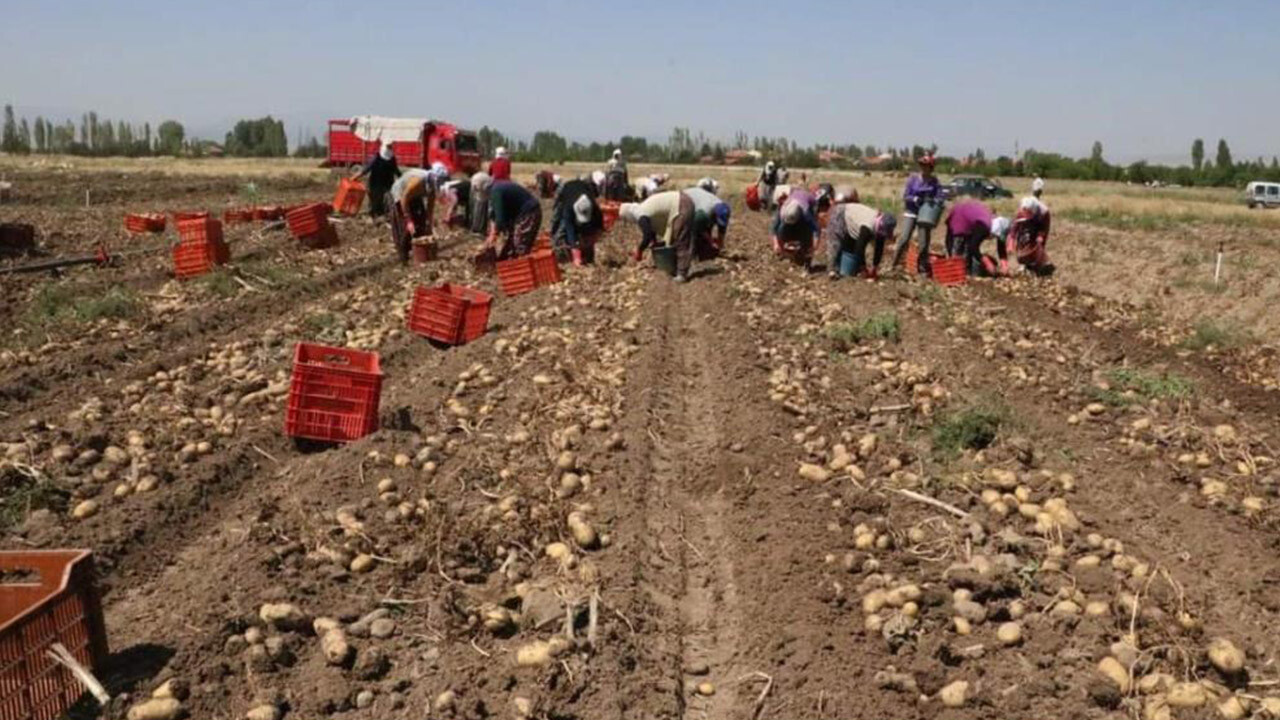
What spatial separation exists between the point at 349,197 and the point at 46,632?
16405mm

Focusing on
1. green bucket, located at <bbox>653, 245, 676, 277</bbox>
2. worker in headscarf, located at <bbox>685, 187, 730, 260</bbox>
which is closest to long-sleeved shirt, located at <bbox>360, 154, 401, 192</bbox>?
worker in headscarf, located at <bbox>685, 187, 730, 260</bbox>

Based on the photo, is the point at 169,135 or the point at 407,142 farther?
the point at 169,135

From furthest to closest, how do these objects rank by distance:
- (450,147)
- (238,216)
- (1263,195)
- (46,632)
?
(1263,195) → (450,147) → (238,216) → (46,632)

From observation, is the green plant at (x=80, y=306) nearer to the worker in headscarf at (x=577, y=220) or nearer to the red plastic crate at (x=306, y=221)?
the red plastic crate at (x=306, y=221)

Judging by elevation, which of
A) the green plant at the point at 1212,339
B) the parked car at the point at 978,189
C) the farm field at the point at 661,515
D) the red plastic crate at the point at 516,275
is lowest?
the farm field at the point at 661,515

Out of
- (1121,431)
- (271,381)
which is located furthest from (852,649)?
(271,381)

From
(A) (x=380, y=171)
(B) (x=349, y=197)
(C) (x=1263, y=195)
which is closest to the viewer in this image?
(A) (x=380, y=171)

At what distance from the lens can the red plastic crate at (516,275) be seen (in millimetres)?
10902

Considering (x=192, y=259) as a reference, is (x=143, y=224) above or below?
above

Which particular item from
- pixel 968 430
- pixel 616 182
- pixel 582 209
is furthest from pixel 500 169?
pixel 968 430

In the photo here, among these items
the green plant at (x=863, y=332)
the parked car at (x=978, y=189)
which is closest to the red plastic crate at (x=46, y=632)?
the green plant at (x=863, y=332)

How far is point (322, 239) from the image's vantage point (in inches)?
575

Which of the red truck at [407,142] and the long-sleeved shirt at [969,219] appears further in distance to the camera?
the red truck at [407,142]

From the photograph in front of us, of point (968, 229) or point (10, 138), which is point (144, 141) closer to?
point (10, 138)
